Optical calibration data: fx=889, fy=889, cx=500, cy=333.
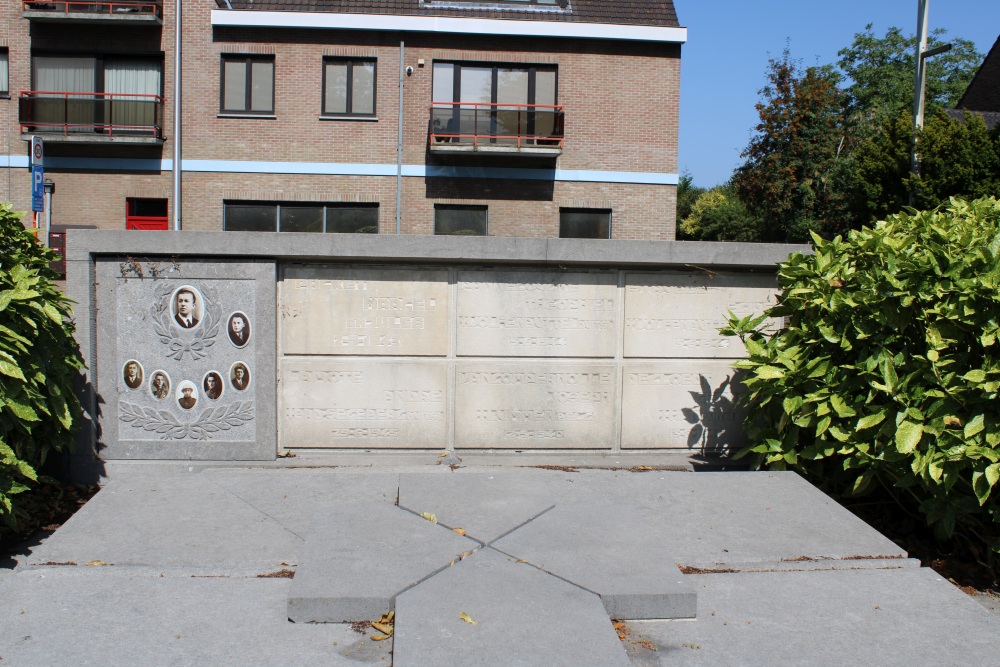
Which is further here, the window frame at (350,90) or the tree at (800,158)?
the tree at (800,158)

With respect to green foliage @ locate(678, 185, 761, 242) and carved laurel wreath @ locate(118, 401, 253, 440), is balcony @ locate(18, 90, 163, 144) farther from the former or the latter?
green foliage @ locate(678, 185, 761, 242)

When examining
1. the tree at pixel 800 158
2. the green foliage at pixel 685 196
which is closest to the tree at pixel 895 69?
the green foliage at pixel 685 196

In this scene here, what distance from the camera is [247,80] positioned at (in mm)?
25312

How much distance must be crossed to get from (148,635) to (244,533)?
1.23 metres

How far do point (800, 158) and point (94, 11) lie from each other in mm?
25192

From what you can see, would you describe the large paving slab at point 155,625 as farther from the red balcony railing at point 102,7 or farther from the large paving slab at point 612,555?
the red balcony railing at point 102,7

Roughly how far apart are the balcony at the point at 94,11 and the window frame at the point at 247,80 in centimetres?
207

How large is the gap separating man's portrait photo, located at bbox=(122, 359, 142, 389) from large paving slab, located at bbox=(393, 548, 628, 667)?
3.61 meters

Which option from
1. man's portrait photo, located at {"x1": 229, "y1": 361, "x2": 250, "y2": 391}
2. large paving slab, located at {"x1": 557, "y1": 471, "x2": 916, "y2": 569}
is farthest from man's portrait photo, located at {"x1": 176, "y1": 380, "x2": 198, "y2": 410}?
large paving slab, located at {"x1": 557, "y1": 471, "x2": 916, "y2": 569}

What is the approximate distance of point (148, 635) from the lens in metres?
4.18

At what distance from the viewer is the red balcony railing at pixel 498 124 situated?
25.2 m

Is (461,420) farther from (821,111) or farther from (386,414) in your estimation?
(821,111)

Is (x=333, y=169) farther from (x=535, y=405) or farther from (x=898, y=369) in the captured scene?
(x=898, y=369)

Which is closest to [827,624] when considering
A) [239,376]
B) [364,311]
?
[364,311]
